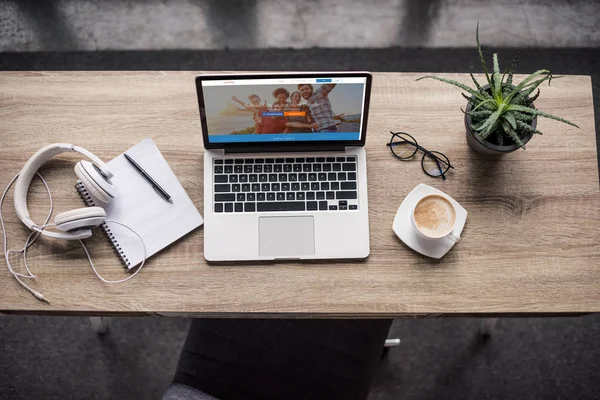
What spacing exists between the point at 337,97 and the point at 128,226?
53 centimetres

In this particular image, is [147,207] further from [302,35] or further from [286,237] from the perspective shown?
[302,35]

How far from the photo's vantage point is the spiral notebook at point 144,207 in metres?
1.27

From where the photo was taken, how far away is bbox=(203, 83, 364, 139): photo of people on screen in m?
1.18

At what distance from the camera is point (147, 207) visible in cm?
130

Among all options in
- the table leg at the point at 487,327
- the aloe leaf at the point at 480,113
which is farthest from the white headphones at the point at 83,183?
the table leg at the point at 487,327

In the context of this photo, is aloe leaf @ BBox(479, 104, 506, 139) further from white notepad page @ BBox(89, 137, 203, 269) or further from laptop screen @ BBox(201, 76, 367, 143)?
white notepad page @ BBox(89, 137, 203, 269)

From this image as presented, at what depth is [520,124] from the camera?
3.99 ft

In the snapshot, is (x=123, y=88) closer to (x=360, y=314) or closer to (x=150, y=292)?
(x=150, y=292)

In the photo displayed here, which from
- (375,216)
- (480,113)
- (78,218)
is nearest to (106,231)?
(78,218)

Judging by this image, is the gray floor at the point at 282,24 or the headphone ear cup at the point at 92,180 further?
the gray floor at the point at 282,24

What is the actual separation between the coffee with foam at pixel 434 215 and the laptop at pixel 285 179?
11cm

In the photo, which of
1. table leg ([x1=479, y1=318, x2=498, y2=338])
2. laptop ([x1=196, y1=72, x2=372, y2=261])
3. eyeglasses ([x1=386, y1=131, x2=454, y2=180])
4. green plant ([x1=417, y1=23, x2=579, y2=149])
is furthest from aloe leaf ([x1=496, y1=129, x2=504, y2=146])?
table leg ([x1=479, y1=318, x2=498, y2=338])

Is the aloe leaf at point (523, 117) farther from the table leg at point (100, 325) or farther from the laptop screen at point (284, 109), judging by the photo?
the table leg at point (100, 325)

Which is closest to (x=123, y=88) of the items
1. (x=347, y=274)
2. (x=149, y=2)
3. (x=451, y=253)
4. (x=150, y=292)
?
(x=150, y=292)
